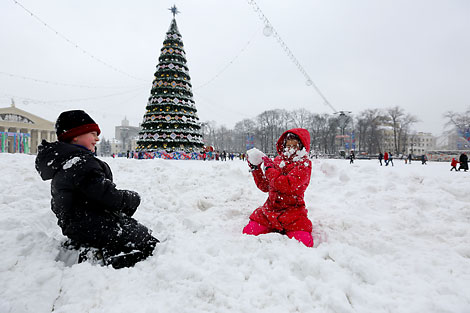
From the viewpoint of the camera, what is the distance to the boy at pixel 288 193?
9.66ft

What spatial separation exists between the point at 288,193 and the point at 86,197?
88.6 inches

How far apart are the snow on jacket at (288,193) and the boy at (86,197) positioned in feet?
5.08

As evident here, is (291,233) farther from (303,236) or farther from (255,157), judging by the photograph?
(255,157)

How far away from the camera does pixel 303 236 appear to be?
278 centimetres

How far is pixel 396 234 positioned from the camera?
311 centimetres

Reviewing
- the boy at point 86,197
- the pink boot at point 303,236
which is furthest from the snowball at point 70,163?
the pink boot at point 303,236

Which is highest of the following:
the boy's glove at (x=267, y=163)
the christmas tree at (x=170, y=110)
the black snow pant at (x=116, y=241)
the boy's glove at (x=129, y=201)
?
the christmas tree at (x=170, y=110)

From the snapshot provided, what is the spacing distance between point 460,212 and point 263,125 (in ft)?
182

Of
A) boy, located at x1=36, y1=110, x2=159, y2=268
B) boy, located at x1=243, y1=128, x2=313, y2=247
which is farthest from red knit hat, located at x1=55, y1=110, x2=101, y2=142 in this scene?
boy, located at x1=243, y1=128, x2=313, y2=247

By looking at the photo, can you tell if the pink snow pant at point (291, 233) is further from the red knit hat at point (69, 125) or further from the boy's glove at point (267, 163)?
the red knit hat at point (69, 125)

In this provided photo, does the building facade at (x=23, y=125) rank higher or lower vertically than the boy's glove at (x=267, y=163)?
higher

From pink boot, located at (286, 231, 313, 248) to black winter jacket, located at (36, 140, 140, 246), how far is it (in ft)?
6.15

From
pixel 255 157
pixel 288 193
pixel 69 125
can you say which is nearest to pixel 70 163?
pixel 69 125

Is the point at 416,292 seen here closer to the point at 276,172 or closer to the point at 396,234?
the point at 396,234
